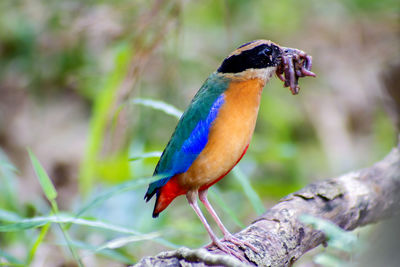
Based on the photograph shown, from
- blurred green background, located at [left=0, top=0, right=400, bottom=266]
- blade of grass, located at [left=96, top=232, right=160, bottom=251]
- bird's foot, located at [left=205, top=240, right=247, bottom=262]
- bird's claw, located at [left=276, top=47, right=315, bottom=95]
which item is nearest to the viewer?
bird's foot, located at [left=205, top=240, right=247, bottom=262]

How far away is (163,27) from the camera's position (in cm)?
430

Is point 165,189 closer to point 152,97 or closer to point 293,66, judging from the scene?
point 293,66

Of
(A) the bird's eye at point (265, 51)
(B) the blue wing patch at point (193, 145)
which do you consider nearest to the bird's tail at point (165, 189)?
(B) the blue wing patch at point (193, 145)

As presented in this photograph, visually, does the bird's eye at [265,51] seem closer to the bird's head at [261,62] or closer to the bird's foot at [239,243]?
the bird's head at [261,62]

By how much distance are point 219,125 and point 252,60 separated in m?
0.41

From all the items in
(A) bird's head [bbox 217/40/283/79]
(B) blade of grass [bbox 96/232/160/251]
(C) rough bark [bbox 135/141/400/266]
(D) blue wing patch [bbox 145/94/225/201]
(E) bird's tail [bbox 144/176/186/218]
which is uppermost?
(A) bird's head [bbox 217/40/283/79]

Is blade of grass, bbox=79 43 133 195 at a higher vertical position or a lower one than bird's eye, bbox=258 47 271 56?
higher

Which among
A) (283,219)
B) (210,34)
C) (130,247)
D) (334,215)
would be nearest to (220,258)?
(283,219)

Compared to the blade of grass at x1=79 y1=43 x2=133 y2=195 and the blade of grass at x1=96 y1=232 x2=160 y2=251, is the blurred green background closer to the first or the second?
the blade of grass at x1=79 y1=43 x2=133 y2=195

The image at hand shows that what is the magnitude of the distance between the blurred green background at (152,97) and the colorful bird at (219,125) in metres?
1.25

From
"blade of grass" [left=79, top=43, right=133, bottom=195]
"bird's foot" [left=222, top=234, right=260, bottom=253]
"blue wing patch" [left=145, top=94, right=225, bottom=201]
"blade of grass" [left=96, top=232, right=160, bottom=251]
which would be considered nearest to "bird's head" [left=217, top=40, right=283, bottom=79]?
"blue wing patch" [left=145, top=94, right=225, bottom=201]

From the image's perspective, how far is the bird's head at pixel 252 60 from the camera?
113 inches

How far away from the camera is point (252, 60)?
2873 millimetres

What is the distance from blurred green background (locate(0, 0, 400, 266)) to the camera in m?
4.52
